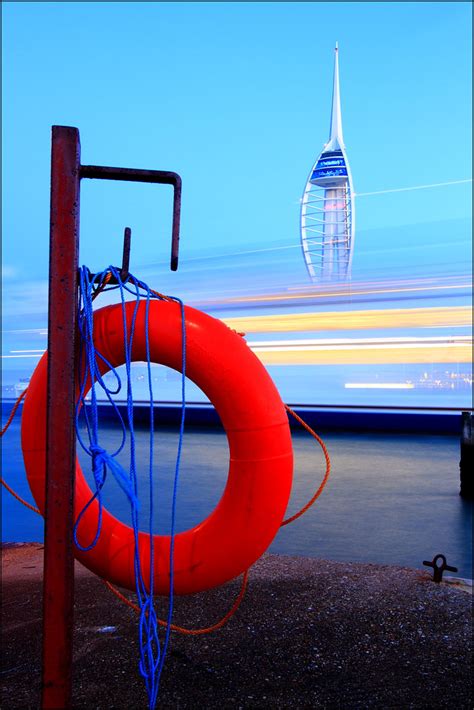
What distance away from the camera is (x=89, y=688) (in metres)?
1.54

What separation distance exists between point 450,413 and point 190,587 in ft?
27.0

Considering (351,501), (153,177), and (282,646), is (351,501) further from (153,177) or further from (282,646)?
(153,177)

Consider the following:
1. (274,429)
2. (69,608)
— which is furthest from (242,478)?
(69,608)

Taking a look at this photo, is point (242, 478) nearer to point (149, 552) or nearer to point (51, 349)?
point (149, 552)

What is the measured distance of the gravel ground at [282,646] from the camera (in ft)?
5.02

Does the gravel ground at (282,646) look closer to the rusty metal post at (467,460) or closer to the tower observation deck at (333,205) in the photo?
the rusty metal post at (467,460)

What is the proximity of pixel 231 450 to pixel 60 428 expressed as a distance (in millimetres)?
412

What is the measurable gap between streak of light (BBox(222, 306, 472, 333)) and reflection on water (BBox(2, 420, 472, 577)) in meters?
8.02

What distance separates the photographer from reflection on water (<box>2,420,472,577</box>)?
321 cm

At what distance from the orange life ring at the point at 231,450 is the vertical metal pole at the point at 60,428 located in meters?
0.25

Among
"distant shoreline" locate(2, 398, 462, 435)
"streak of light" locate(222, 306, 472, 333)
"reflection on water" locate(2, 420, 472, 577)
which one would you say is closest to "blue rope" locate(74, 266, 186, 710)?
"reflection on water" locate(2, 420, 472, 577)

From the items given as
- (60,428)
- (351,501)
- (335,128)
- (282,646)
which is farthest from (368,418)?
(335,128)

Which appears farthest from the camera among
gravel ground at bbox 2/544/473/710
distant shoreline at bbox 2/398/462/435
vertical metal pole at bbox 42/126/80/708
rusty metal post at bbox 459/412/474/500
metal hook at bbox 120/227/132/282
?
distant shoreline at bbox 2/398/462/435

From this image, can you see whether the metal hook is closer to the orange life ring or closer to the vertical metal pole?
the orange life ring
